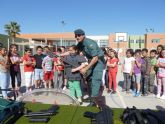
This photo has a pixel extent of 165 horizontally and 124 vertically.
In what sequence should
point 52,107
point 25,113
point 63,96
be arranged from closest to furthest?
point 25,113 < point 52,107 < point 63,96

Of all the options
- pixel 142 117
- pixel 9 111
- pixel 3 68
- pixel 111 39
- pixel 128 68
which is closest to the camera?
pixel 142 117

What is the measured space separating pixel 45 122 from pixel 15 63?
24.1ft

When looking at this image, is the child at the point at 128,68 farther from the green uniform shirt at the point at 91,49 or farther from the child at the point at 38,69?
the green uniform shirt at the point at 91,49

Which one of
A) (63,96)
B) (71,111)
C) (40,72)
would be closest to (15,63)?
(40,72)

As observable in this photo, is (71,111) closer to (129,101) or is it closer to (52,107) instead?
(52,107)

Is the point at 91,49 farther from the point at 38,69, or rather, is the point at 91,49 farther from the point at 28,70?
the point at 38,69

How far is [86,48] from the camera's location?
5.47 meters

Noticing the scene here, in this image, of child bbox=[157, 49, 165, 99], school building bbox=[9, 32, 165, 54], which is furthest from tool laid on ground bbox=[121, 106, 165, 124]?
school building bbox=[9, 32, 165, 54]

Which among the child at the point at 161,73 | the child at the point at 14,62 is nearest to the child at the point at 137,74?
the child at the point at 161,73

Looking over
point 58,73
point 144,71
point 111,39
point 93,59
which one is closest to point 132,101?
point 144,71

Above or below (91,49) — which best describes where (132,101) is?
below

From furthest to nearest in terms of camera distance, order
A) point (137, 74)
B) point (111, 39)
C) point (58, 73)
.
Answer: point (111, 39) < point (58, 73) < point (137, 74)

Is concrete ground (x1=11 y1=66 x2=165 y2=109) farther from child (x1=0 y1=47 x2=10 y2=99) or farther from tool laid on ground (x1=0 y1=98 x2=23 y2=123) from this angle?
tool laid on ground (x1=0 y1=98 x2=23 y2=123)

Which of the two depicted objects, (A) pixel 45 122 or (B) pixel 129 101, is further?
(B) pixel 129 101
